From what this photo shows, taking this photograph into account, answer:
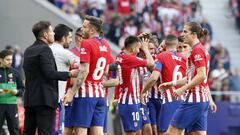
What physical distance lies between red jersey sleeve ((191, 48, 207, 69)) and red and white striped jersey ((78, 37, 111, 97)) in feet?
5.05

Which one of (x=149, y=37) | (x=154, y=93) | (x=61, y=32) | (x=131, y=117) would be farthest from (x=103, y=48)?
(x=154, y=93)

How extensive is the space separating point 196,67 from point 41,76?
2668 mm

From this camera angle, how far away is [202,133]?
15.4m

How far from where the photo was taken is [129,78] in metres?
17.1

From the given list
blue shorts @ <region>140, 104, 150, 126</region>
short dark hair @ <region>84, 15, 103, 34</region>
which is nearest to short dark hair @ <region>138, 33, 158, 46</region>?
blue shorts @ <region>140, 104, 150, 126</region>

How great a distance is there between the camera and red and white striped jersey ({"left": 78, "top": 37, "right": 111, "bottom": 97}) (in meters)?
15.1

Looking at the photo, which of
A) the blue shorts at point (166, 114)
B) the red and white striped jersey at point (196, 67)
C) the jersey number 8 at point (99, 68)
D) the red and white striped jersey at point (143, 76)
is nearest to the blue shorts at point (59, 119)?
the jersey number 8 at point (99, 68)

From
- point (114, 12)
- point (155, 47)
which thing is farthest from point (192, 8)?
point (155, 47)

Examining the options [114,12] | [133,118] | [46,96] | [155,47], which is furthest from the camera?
[114,12]

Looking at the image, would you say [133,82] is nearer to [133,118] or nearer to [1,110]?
[133,118]

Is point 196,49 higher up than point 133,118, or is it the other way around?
point 196,49

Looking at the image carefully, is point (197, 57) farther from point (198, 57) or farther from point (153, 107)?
point (153, 107)

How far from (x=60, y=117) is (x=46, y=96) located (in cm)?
192

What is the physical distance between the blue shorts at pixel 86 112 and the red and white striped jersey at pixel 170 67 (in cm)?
168
